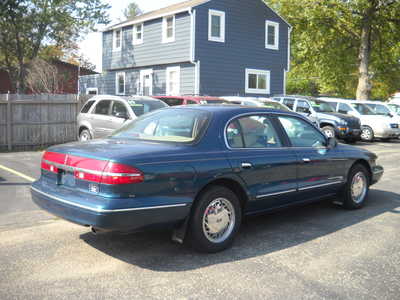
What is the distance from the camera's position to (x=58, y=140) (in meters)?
15.9

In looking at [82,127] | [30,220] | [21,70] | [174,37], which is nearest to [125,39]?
[174,37]

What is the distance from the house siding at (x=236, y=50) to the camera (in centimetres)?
2295

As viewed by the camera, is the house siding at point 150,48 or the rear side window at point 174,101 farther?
the house siding at point 150,48

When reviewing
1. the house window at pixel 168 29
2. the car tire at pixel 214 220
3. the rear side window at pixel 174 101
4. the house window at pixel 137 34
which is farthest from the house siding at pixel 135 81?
A: the car tire at pixel 214 220

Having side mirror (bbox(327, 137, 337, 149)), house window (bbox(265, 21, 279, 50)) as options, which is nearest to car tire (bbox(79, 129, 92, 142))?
side mirror (bbox(327, 137, 337, 149))

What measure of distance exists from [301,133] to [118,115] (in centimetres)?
740

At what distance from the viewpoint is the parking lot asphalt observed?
12.6 ft

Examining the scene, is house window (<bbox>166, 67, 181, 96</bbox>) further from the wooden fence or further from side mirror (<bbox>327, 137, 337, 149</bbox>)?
side mirror (<bbox>327, 137, 337, 149</bbox>)

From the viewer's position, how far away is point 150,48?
25.4 m

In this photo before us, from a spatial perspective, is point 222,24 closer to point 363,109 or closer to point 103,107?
point 363,109

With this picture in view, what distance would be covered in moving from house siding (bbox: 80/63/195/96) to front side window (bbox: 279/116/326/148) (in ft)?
56.3

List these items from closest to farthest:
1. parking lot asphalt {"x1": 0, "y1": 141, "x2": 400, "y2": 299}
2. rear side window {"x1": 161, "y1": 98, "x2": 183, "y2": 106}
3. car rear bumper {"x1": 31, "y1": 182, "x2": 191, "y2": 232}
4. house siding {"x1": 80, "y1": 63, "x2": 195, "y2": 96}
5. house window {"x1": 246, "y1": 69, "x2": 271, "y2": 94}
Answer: parking lot asphalt {"x1": 0, "y1": 141, "x2": 400, "y2": 299} → car rear bumper {"x1": 31, "y1": 182, "x2": 191, "y2": 232} → rear side window {"x1": 161, "y1": 98, "x2": 183, "y2": 106} → house siding {"x1": 80, "y1": 63, "x2": 195, "y2": 96} → house window {"x1": 246, "y1": 69, "x2": 271, "y2": 94}

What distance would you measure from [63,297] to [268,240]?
2.44 m

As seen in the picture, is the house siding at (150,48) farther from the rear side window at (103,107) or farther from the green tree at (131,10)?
the green tree at (131,10)
